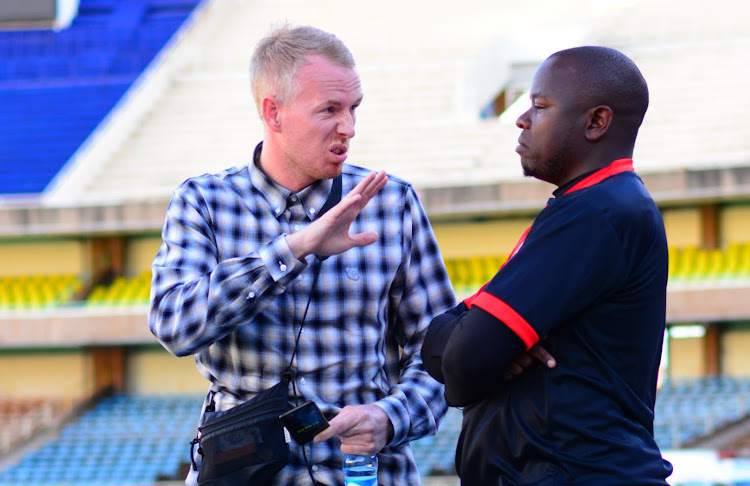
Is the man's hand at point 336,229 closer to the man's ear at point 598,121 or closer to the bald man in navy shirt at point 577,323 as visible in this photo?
the bald man in navy shirt at point 577,323

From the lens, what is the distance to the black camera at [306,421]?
181cm

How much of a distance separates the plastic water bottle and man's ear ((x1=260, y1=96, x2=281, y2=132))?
0.62m

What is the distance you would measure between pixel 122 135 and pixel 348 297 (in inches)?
574

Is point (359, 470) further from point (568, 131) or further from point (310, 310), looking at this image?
point (568, 131)

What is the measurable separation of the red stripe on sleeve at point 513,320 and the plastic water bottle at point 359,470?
0.42 m

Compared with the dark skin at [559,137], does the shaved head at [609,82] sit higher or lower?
higher

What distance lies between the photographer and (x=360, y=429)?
188cm

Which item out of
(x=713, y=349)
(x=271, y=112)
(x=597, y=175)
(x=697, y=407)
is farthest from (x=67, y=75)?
(x=597, y=175)

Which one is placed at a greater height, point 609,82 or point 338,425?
point 609,82

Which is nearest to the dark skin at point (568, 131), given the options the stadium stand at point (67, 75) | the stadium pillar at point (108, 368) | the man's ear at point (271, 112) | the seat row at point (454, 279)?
the man's ear at point (271, 112)

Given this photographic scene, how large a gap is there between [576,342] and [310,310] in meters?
0.55

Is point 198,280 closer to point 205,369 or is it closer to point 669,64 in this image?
point 205,369

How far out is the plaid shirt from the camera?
1.94 m

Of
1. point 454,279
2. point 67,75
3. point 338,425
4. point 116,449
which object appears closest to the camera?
point 338,425
